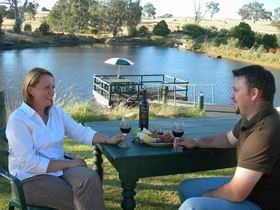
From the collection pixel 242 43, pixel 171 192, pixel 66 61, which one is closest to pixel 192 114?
pixel 171 192

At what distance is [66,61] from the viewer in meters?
36.2

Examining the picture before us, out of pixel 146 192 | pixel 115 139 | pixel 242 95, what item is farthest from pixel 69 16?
pixel 242 95

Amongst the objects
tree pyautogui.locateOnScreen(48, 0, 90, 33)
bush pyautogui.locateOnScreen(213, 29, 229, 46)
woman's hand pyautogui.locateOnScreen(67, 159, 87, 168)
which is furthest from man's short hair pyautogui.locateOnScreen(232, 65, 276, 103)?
tree pyautogui.locateOnScreen(48, 0, 90, 33)

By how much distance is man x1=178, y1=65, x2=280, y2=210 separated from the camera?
2.11 m

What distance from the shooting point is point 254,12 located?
132250 millimetres

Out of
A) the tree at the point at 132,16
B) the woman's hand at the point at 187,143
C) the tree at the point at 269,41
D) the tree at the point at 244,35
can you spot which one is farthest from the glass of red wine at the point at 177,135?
the tree at the point at 132,16

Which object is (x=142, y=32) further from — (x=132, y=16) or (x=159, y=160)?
(x=159, y=160)

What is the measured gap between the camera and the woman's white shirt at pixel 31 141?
2.52 metres

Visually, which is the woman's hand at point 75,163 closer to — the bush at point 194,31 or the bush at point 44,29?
the bush at point 44,29

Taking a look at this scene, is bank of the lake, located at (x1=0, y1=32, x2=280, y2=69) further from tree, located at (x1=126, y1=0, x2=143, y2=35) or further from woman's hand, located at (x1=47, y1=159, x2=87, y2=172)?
woman's hand, located at (x1=47, y1=159, x2=87, y2=172)

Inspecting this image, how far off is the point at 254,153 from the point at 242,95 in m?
0.30

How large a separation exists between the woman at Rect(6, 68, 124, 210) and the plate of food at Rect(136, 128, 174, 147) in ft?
0.43

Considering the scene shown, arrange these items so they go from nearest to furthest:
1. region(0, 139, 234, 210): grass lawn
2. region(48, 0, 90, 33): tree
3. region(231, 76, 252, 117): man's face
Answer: region(231, 76, 252, 117): man's face < region(0, 139, 234, 210): grass lawn < region(48, 0, 90, 33): tree

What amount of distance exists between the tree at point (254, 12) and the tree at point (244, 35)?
279 ft
